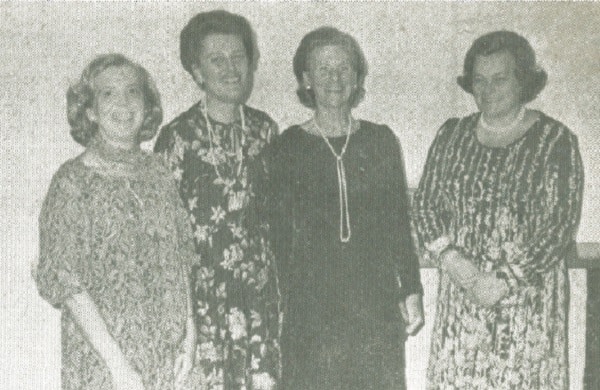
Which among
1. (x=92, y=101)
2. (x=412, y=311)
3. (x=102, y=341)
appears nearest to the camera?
(x=102, y=341)

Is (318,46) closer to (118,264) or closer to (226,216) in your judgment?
(226,216)

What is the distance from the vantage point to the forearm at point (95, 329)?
1.51m

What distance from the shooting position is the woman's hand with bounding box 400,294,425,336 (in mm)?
1729

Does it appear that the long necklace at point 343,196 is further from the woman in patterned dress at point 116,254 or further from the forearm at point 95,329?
the forearm at point 95,329

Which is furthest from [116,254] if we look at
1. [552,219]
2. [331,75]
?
[552,219]

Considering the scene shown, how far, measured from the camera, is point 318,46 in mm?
1739

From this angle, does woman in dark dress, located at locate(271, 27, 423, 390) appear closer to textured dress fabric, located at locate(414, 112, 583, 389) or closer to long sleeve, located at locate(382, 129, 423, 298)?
long sleeve, located at locate(382, 129, 423, 298)

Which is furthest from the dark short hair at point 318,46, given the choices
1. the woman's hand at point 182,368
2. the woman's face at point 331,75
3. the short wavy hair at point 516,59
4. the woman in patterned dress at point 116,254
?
the woman's hand at point 182,368

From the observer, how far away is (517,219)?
1.70 metres

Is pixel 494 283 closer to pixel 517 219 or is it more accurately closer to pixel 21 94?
pixel 517 219

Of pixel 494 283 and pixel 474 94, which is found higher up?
pixel 474 94

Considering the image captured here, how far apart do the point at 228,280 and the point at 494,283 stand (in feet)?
1.86

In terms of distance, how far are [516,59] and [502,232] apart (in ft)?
1.28

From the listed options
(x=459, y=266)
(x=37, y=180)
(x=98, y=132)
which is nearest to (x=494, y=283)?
(x=459, y=266)
